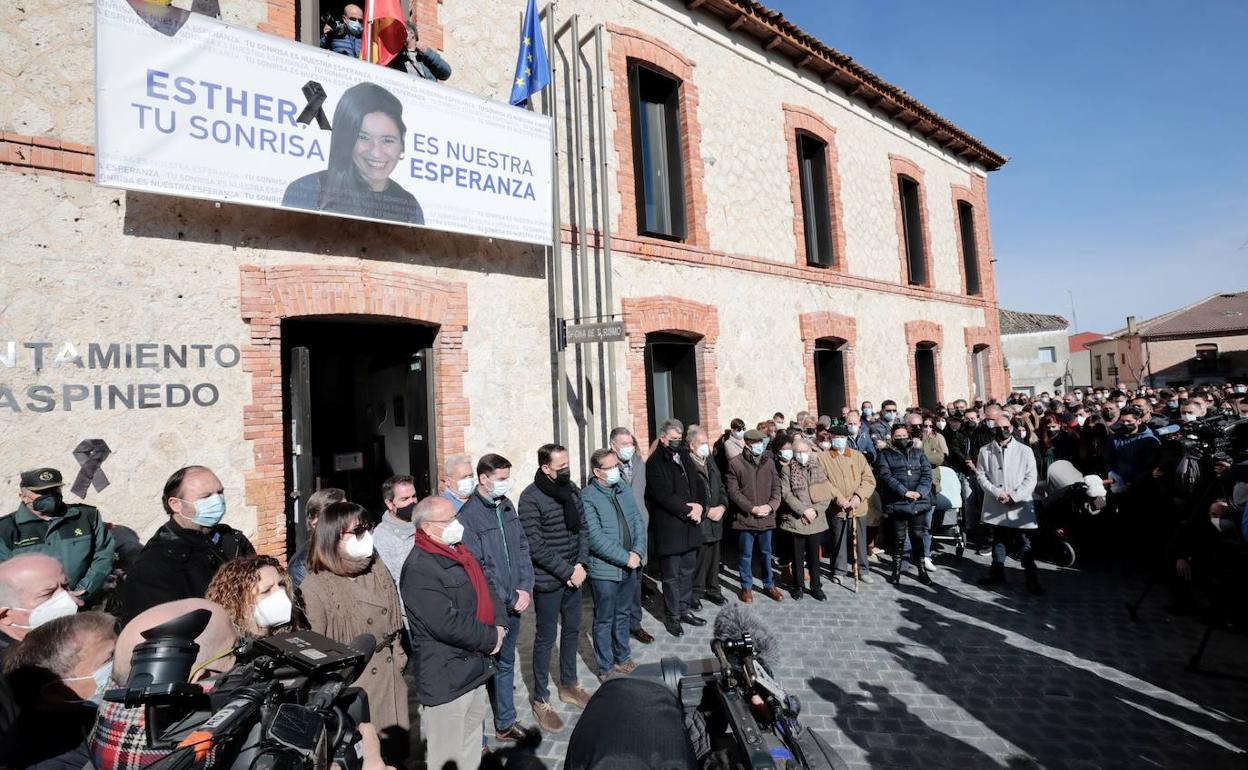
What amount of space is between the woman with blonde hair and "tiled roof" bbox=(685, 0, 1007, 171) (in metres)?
9.22

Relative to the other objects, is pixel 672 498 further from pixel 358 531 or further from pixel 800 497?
pixel 358 531

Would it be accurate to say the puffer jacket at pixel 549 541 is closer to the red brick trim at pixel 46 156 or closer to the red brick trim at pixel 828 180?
the red brick trim at pixel 46 156

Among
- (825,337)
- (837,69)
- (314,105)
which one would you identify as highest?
(837,69)

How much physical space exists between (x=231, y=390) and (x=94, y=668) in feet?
11.4

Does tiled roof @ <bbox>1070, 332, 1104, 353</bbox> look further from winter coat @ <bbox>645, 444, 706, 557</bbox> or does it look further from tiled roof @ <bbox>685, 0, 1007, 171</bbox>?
winter coat @ <bbox>645, 444, 706, 557</bbox>

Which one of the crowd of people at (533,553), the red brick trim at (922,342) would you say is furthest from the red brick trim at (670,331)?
the red brick trim at (922,342)

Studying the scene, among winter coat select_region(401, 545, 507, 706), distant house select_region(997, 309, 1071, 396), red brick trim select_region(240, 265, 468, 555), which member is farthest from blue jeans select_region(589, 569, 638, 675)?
distant house select_region(997, 309, 1071, 396)

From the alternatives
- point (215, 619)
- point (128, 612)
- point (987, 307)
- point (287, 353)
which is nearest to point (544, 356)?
point (287, 353)

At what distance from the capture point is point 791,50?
391 inches

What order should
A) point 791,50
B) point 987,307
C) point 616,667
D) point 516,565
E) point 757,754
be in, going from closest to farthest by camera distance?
point 757,754 < point 516,565 < point 616,667 < point 791,50 < point 987,307

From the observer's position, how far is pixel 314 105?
5137 millimetres

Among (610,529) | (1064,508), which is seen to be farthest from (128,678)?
(1064,508)

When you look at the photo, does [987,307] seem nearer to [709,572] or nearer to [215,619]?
[709,572]

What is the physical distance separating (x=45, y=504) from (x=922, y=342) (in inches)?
546
